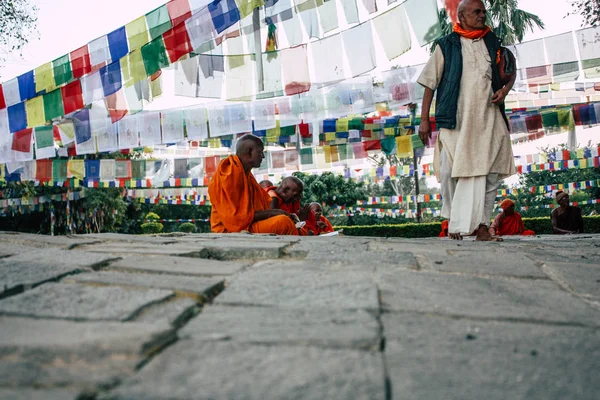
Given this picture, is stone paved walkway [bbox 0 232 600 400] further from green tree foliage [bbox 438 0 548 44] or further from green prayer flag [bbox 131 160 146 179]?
green tree foliage [bbox 438 0 548 44]

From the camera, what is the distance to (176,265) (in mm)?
1664

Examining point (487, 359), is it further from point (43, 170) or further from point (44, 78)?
point (43, 170)

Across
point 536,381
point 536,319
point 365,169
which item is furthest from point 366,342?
point 365,169

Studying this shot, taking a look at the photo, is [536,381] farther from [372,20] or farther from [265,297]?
[372,20]

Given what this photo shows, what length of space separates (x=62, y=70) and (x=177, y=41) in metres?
1.77

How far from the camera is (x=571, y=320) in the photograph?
1146mm

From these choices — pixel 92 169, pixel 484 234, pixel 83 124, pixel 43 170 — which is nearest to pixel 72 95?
pixel 83 124

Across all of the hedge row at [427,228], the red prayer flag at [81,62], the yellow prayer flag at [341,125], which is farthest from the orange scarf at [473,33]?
the hedge row at [427,228]

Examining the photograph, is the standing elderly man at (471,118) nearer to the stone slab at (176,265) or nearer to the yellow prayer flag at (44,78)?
the stone slab at (176,265)

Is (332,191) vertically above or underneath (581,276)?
above

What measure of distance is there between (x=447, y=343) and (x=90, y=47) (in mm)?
6841

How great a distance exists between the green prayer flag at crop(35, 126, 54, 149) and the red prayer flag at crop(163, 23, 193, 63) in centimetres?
374

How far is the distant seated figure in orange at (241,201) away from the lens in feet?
13.6

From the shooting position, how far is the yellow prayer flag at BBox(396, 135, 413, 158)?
36.0ft
